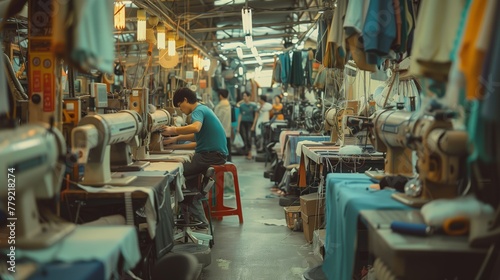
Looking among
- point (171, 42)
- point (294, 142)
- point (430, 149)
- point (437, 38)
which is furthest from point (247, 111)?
point (437, 38)

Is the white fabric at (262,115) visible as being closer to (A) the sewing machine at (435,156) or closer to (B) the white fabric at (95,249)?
(A) the sewing machine at (435,156)

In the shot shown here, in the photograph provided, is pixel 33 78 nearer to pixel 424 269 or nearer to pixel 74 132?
pixel 74 132

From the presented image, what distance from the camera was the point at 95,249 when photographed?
221 centimetres

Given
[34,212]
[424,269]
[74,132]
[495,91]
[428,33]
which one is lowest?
[424,269]

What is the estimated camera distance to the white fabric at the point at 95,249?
2123mm

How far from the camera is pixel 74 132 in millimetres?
3330

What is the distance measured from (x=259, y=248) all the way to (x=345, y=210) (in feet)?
8.91

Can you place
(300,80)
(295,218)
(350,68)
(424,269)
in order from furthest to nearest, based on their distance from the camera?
(300,80) < (350,68) < (295,218) < (424,269)

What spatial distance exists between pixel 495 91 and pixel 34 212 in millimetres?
1893

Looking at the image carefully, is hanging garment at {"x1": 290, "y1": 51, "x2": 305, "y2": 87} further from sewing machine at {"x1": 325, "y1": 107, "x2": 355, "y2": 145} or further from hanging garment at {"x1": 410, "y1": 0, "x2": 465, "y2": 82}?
hanging garment at {"x1": 410, "y1": 0, "x2": 465, "y2": 82}

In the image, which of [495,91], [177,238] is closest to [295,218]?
[177,238]

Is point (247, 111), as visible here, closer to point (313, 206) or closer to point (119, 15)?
point (119, 15)

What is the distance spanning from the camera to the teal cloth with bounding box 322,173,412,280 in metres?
3.02

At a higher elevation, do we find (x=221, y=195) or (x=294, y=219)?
(x=221, y=195)
